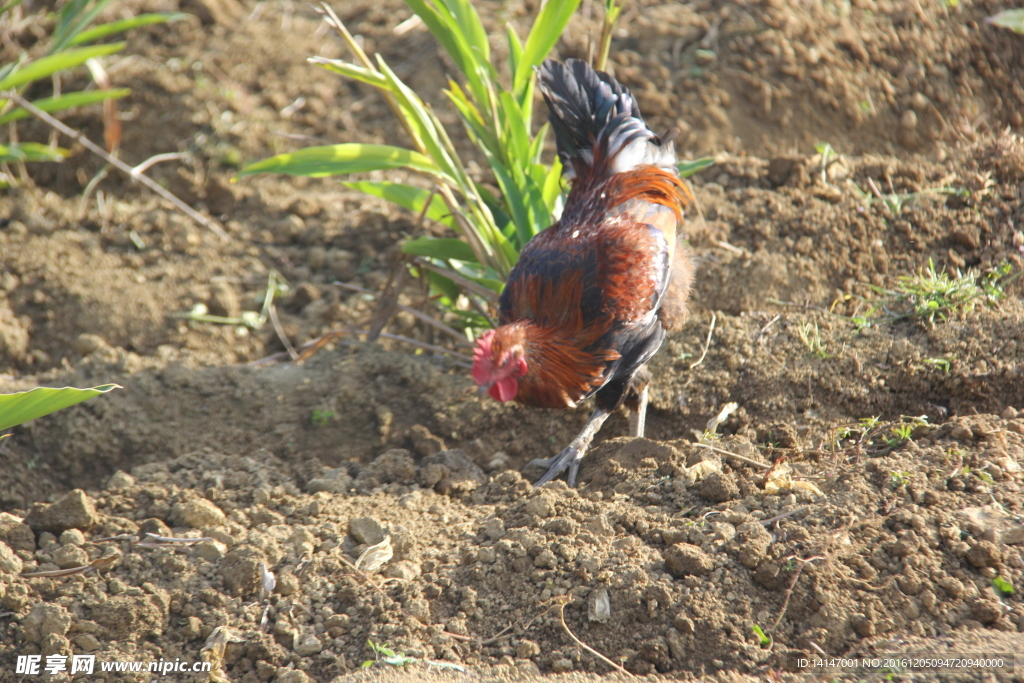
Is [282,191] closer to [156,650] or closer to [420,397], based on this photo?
[420,397]

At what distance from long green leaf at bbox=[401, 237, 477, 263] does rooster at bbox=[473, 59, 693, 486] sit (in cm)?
48

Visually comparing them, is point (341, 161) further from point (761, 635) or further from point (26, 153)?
point (761, 635)

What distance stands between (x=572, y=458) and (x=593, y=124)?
1775 millimetres

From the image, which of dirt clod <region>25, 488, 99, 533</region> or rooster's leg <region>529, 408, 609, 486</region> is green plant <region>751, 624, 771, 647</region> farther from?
dirt clod <region>25, 488, 99, 533</region>

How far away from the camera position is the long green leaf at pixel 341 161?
328 cm

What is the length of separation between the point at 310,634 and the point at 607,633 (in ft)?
3.26

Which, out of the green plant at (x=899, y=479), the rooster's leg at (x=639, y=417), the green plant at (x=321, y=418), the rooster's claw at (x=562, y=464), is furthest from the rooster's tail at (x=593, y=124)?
the green plant at (x=899, y=479)

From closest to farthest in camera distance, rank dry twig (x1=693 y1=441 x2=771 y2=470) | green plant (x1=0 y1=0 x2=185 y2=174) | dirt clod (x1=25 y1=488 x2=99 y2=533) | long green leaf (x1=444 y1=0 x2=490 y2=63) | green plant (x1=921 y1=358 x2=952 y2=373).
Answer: dirt clod (x1=25 y1=488 x2=99 y2=533) → dry twig (x1=693 y1=441 x2=771 y2=470) → green plant (x1=921 y1=358 x2=952 y2=373) → long green leaf (x1=444 y1=0 x2=490 y2=63) → green plant (x1=0 y1=0 x2=185 y2=174)

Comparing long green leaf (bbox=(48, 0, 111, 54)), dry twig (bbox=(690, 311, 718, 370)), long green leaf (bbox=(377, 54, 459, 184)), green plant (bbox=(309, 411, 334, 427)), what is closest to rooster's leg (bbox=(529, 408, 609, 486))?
dry twig (bbox=(690, 311, 718, 370))

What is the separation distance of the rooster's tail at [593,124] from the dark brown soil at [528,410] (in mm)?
715

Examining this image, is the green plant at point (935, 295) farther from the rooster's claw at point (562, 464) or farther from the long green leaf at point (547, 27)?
the long green leaf at point (547, 27)

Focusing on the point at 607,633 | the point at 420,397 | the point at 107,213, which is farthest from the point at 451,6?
the point at 607,633

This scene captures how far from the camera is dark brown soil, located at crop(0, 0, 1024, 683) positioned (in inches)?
90.8

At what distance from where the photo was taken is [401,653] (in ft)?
7.39
